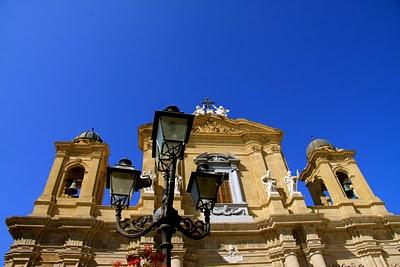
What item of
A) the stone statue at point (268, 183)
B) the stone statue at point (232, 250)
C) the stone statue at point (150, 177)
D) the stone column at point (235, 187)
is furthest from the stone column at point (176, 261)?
the stone statue at point (268, 183)

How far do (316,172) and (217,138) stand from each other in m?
5.91

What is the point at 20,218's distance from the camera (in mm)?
12359

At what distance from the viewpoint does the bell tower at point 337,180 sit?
50.8 feet

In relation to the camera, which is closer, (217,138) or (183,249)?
(183,249)

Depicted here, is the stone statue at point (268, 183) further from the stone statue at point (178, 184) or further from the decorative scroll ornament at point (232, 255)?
the stone statue at point (178, 184)

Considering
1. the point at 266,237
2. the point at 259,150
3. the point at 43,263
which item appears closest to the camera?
the point at 43,263

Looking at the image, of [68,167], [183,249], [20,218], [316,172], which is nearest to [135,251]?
[183,249]

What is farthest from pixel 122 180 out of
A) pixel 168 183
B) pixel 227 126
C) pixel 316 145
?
pixel 316 145

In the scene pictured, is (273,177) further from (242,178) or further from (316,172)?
(316,172)

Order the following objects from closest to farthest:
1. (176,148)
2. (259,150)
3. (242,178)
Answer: (176,148) → (242,178) → (259,150)

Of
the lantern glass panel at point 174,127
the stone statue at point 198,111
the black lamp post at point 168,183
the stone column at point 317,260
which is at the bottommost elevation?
the black lamp post at point 168,183

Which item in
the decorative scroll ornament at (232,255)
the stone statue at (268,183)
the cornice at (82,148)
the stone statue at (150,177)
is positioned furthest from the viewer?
the cornice at (82,148)

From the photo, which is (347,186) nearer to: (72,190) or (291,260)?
Result: (291,260)

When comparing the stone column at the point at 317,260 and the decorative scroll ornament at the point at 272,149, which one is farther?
the decorative scroll ornament at the point at 272,149
